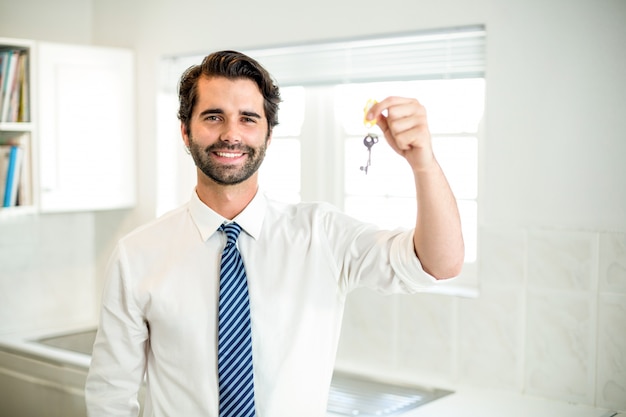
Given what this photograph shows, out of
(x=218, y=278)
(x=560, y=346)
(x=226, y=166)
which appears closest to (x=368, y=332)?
(x=560, y=346)

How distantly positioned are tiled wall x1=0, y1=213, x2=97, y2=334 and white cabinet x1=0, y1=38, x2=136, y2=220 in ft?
0.64

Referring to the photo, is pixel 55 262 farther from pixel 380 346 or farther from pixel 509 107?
pixel 509 107

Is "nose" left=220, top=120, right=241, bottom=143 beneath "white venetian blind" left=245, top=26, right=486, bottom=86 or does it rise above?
beneath

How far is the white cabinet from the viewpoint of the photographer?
3.40m

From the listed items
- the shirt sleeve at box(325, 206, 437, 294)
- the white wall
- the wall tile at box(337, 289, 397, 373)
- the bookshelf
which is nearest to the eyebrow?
the shirt sleeve at box(325, 206, 437, 294)

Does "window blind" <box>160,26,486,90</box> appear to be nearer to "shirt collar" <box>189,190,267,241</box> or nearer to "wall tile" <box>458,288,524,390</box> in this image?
"wall tile" <box>458,288,524,390</box>

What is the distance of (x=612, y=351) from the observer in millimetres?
2471

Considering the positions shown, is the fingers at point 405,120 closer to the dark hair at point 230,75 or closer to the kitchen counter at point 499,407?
the dark hair at point 230,75

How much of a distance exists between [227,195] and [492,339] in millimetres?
1268

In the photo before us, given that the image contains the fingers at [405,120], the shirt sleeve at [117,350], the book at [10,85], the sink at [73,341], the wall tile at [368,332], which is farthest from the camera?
the sink at [73,341]

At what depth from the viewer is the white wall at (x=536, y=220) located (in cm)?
246

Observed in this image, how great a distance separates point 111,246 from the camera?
393 cm

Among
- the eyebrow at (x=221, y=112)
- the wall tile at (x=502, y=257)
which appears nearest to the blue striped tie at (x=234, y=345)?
the eyebrow at (x=221, y=112)

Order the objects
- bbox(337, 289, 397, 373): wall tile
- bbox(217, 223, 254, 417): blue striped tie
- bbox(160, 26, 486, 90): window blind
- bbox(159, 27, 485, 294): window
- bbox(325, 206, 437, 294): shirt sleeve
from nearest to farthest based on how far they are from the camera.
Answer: bbox(325, 206, 437, 294): shirt sleeve < bbox(217, 223, 254, 417): blue striped tie < bbox(160, 26, 486, 90): window blind < bbox(159, 27, 485, 294): window < bbox(337, 289, 397, 373): wall tile
